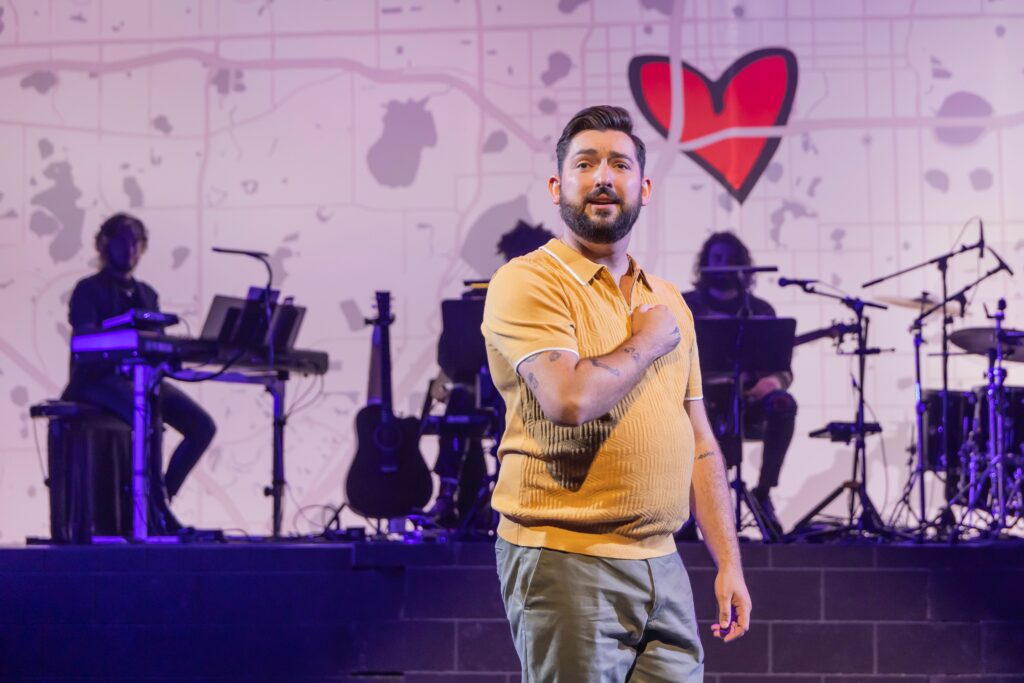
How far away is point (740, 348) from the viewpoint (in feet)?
16.8

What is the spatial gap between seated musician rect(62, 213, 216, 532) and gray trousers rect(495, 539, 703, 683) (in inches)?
151

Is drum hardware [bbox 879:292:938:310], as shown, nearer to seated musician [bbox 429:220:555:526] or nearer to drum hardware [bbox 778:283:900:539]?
drum hardware [bbox 778:283:900:539]

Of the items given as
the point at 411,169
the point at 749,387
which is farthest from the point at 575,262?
the point at 411,169

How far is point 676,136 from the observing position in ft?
21.7

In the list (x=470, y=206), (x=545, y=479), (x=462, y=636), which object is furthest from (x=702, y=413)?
(x=470, y=206)

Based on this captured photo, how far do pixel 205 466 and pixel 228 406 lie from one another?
14.2 inches

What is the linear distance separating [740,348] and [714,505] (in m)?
3.00

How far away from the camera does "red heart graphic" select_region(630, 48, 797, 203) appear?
6516 mm

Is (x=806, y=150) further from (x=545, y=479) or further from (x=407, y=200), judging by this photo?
(x=545, y=479)

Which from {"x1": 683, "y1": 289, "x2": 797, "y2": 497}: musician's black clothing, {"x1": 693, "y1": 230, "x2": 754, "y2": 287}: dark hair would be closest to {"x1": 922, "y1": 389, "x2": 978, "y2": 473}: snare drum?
{"x1": 683, "y1": 289, "x2": 797, "y2": 497}: musician's black clothing

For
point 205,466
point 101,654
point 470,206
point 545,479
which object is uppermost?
point 470,206

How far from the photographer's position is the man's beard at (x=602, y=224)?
6.57 ft

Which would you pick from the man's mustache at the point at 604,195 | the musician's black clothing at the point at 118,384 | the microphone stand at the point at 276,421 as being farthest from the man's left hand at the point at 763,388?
the man's mustache at the point at 604,195

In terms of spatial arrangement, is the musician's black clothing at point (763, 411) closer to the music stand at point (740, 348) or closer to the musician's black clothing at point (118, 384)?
the music stand at point (740, 348)
